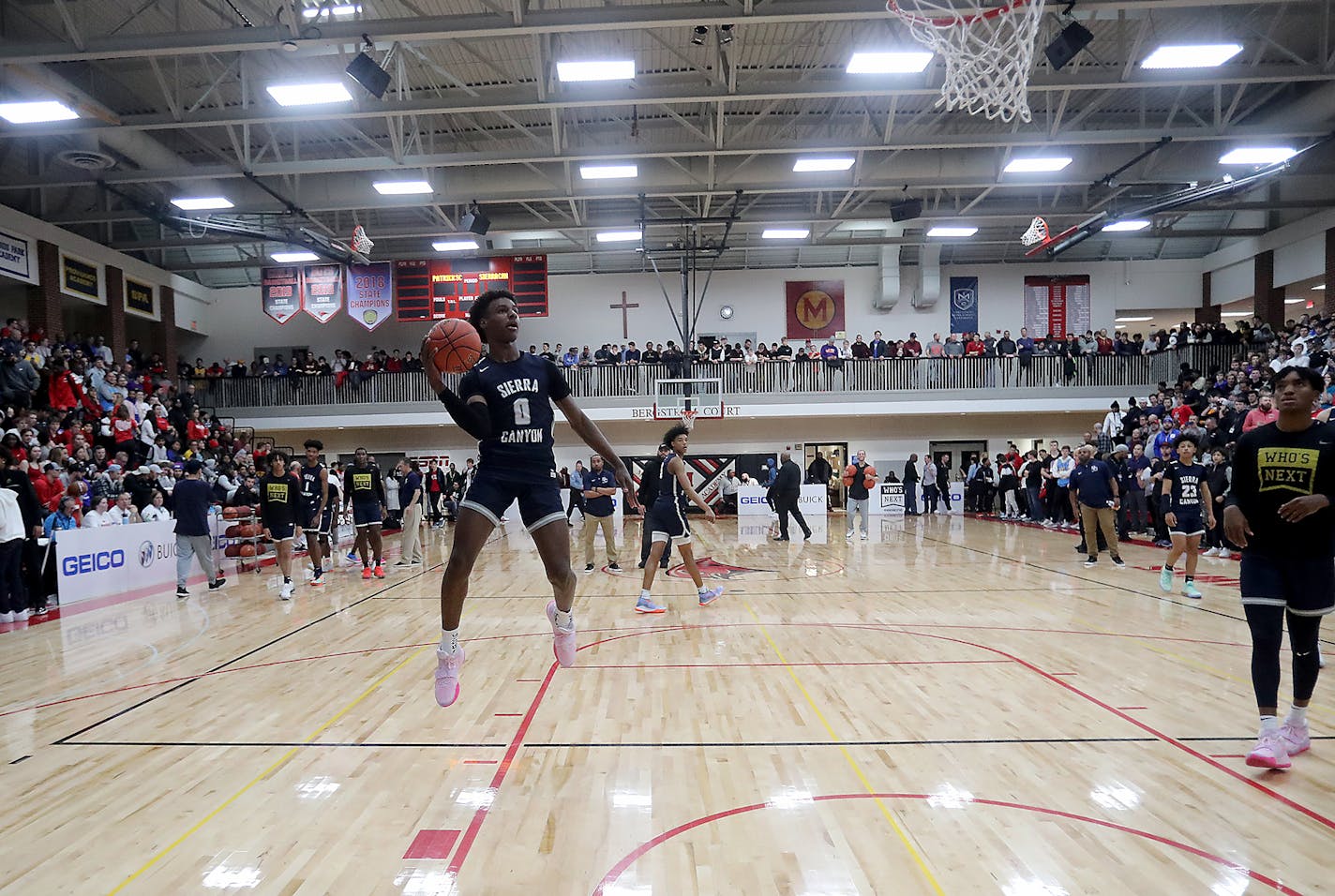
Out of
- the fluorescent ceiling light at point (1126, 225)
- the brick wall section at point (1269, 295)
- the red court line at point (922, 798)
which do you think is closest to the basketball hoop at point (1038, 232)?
the fluorescent ceiling light at point (1126, 225)

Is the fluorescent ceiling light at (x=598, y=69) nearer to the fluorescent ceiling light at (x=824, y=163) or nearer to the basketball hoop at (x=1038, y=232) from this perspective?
the fluorescent ceiling light at (x=824, y=163)

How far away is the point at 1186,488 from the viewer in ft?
27.4

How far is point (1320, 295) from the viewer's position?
2292 cm

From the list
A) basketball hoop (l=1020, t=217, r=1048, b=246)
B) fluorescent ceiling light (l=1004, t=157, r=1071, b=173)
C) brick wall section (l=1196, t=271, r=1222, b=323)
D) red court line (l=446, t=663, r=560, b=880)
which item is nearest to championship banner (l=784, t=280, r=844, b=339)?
fluorescent ceiling light (l=1004, t=157, r=1071, b=173)

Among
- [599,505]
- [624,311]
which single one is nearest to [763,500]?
[624,311]

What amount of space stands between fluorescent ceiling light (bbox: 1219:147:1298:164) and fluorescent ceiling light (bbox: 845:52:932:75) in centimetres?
856

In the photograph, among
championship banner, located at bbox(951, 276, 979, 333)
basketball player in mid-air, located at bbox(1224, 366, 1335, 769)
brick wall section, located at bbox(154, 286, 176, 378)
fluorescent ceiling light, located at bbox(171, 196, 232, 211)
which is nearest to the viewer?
basketball player in mid-air, located at bbox(1224, 366, 1335, 769)

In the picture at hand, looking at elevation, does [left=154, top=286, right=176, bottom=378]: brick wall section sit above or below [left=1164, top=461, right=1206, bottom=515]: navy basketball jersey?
above

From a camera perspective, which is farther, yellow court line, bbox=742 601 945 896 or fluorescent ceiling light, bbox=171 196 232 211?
fluorescent ceiling light, bbox=171 196 232 211

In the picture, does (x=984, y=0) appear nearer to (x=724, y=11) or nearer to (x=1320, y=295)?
(x=724, y=11)

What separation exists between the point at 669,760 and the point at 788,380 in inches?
780

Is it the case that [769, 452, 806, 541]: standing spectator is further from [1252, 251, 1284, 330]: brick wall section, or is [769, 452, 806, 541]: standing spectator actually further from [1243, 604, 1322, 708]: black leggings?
[1252, 251, 1284, 330]: brick wall section

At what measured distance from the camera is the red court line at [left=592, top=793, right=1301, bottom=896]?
2834 millimetres

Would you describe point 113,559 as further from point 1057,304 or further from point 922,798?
point 1057,304
